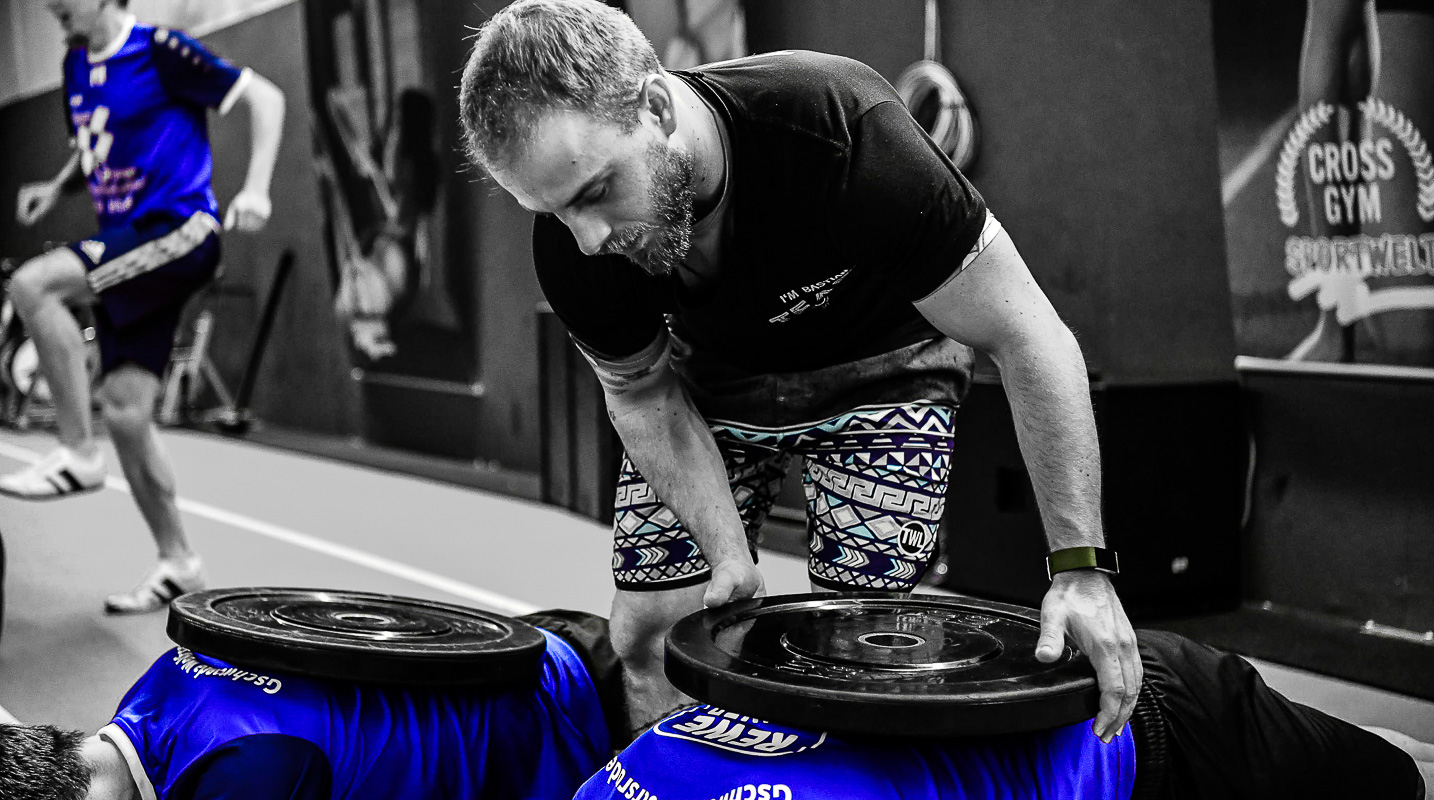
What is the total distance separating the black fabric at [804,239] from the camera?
1343mm

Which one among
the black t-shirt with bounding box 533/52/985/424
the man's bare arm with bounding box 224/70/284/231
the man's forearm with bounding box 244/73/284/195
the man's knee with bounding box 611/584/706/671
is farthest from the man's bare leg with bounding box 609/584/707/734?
the man's forearm with bounding box 244/73/284/195

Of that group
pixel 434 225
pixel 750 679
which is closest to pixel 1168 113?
Answer: pixel 750 679

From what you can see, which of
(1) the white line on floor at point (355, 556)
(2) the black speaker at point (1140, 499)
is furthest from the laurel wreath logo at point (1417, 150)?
(1) the white line on floor at point (355, 556)

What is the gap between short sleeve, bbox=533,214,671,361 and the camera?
1566 millimetres

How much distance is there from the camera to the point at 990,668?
1.25 m

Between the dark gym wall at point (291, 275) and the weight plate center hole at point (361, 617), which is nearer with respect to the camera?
the weight plate center hole at point (361, 617)

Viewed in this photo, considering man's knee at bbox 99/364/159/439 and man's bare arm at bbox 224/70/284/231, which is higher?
man's bare arm at bbox 224/70/284/231

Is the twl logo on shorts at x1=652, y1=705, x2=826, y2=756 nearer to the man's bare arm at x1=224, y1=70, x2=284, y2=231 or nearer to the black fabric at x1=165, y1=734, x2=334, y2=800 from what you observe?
the black fabric at x1=165, y1=734, x2=334, y2=800

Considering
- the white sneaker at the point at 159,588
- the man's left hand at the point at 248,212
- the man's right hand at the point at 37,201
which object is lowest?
the white sneaker at the point at 159,588

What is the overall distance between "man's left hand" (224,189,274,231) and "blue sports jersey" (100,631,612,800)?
66.0 inches

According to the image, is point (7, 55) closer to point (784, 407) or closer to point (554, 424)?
point (554, 424)

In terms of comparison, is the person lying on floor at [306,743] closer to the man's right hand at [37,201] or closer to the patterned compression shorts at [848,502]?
the patterned compression shorts at [848,502]

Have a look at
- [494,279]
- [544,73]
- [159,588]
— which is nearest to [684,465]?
[544,73]

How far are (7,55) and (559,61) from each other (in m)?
11.8
